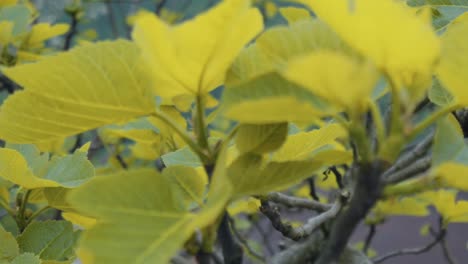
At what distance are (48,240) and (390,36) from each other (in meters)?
0.58

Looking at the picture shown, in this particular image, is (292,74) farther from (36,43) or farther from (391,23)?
(36,43)

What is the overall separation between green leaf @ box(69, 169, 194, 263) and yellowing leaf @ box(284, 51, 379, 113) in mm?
128

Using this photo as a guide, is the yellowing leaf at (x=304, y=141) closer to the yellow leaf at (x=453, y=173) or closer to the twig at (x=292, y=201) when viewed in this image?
the twig at (x=292, y=201)

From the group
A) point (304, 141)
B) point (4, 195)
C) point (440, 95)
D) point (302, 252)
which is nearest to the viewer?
point (304, 141)

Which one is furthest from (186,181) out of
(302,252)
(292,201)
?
(302,252)

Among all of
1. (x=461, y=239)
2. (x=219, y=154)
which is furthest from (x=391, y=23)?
(x=461, y=239)

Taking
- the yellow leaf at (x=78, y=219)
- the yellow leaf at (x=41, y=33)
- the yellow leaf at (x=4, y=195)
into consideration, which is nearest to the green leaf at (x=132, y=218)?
the yellow leaf at (x=78, y=219)

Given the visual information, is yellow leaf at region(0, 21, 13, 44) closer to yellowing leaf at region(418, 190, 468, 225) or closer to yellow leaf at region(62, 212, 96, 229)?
yellow leaf at region(62, 212, 96, 229)

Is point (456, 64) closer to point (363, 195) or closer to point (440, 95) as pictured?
point (363, 195)

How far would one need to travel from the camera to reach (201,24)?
1.43 ft

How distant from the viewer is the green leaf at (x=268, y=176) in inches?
18.9

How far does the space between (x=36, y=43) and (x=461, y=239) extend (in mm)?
3781

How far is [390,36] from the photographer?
38 centimetres

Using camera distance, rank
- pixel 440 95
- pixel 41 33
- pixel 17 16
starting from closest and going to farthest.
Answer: pixel 440 95, pixel 17 16, pixel 41 33
